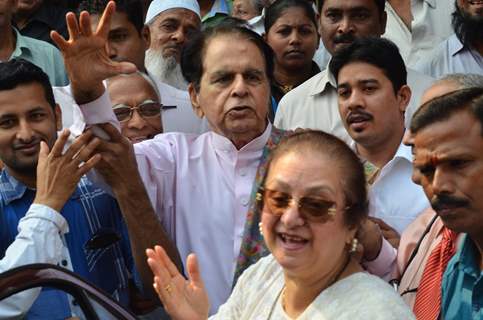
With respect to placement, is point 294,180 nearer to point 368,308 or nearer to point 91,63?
point 368,308

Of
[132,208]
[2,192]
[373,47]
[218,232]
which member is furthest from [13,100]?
[373,47]

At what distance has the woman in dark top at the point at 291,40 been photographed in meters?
6.81

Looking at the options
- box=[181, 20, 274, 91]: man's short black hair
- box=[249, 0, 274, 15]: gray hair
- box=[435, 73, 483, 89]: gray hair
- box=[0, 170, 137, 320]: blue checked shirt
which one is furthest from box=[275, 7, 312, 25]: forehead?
box=[0, 170, 137, 320]: blue checked shirt

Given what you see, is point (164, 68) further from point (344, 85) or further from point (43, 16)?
point (344, 85)

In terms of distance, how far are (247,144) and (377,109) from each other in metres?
0.82

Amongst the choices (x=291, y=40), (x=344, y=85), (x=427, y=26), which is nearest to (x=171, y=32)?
(x=291, y=40)

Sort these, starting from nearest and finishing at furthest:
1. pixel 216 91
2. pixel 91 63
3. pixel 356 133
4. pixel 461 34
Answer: pixel 91 63 → pixel 216 91 → pixel 356 133 → pixel 461 34

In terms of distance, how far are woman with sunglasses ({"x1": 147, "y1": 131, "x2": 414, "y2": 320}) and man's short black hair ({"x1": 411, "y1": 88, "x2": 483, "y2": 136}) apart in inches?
17.0

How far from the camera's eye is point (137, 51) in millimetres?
6203

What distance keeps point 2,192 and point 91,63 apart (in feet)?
2.13

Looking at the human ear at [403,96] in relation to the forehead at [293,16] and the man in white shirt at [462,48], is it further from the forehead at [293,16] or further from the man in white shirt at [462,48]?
the forehead at [293,16]

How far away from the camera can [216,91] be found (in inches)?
175

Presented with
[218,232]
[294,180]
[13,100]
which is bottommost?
[218,232]

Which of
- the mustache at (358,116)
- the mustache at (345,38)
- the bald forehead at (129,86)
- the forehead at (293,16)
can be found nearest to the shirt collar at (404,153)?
the mustache at (358,116)
